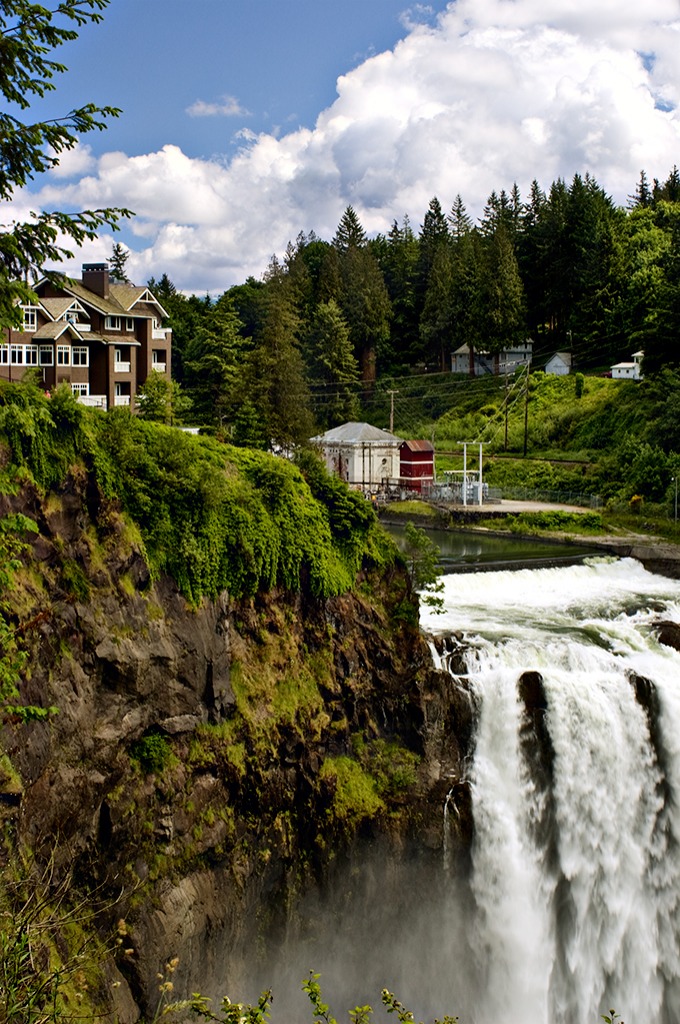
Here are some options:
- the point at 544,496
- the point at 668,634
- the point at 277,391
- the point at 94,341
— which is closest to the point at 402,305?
the point at 544,496

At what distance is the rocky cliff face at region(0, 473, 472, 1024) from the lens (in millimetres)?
20750

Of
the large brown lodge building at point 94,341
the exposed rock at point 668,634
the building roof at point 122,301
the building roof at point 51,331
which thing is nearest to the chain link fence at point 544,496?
the large brown lodge building at point 94,341

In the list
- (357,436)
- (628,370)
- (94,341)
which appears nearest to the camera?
(94,341)

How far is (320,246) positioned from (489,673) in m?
100

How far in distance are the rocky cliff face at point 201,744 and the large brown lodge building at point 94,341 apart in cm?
1443

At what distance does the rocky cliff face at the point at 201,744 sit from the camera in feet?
68.1

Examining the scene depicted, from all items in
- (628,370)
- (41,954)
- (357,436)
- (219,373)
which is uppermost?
(628,370)

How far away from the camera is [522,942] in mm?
25594

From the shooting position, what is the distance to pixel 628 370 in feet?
253

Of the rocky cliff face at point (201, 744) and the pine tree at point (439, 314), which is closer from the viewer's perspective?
the rocky cliff face at point (201, 744)

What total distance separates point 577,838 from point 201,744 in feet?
35.2

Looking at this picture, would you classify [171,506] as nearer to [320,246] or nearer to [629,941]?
[629,941]

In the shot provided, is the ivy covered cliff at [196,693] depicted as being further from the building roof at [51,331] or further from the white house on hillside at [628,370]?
the white house on hillside at [628,370]

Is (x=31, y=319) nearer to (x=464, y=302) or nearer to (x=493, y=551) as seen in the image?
(x=493, y=551)
